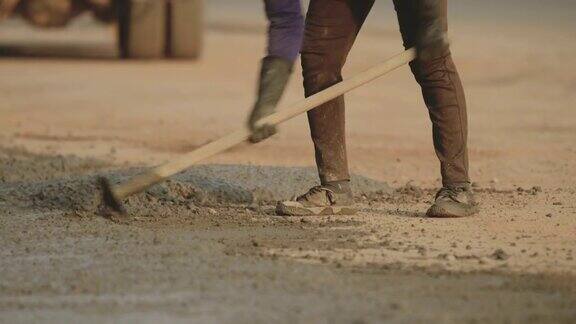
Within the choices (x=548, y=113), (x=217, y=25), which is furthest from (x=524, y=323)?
(x=217, y=25)

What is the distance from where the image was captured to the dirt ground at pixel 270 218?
5.10m

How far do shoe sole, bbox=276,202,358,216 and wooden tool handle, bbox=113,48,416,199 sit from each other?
19.9 inches

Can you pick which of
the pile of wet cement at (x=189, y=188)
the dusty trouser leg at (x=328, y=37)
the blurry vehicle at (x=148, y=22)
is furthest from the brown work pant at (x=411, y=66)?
the blurry vehicle at (x=148, y=22)

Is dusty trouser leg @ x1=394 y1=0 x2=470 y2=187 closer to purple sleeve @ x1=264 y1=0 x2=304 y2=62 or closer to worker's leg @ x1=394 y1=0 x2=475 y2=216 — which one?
worker's leg @ x1=394 y1=0 x2=475 y2=216

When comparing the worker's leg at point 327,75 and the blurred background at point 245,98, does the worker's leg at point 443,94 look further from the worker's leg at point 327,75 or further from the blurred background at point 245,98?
the blurred background at point 245,98

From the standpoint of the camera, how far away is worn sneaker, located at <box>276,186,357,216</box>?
22.6ft

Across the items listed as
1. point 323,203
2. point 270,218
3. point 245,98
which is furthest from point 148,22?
point 270,218

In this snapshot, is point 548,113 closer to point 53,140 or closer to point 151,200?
point 53,140

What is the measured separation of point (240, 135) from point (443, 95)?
0.93 m

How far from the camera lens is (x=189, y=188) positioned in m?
7.36

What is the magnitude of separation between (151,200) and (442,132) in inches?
52.2

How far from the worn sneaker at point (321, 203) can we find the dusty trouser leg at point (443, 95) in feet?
1.44

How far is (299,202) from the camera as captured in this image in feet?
22.9

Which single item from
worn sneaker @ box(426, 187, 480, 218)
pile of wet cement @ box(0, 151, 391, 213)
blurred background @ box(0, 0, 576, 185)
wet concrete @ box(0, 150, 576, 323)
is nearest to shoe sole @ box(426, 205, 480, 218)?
worn sneaker @ box(426, 187, 480, 218)
